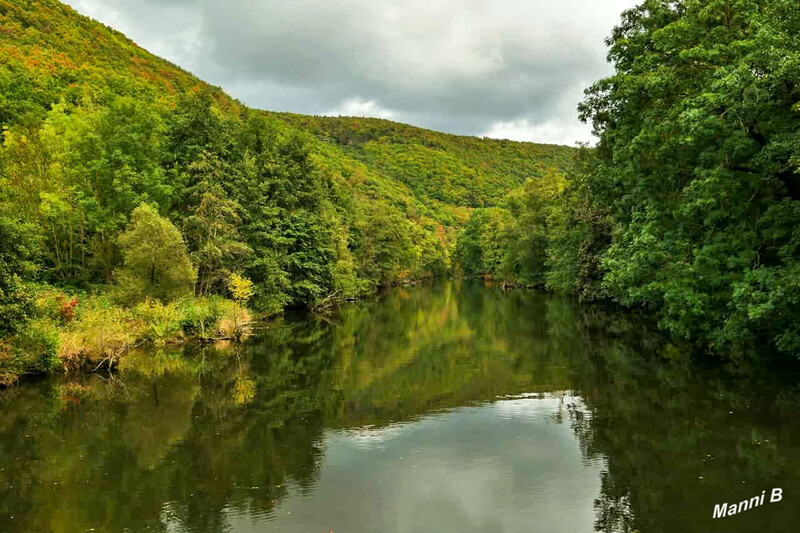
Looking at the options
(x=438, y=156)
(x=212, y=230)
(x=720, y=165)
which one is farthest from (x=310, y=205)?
(x=438, y=156)

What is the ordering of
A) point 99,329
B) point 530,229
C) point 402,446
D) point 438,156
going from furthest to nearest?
point 438,156, point 530,229, point 99,329, point 402,446

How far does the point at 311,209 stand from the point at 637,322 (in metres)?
26.5

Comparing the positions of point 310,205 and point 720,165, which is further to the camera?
point 310,205

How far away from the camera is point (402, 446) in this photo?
12.3m

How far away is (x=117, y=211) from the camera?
3159 cm

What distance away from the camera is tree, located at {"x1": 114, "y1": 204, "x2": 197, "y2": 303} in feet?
85.1

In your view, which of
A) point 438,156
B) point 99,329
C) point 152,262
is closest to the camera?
point 99,329

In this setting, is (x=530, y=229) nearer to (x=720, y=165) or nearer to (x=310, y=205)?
(x=310, y=205)

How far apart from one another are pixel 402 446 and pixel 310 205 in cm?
3456

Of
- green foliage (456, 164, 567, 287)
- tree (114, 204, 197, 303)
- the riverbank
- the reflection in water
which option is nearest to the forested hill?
green foliage (456, 164, 567, 287)

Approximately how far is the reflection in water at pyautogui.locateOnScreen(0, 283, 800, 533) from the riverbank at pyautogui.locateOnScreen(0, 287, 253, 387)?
972 millimetres

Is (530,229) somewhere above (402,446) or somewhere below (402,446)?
above

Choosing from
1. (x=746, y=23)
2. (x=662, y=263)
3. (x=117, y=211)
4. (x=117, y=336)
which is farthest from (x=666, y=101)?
(x=117, y=211)

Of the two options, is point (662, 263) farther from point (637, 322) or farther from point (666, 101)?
point (637, 322)
